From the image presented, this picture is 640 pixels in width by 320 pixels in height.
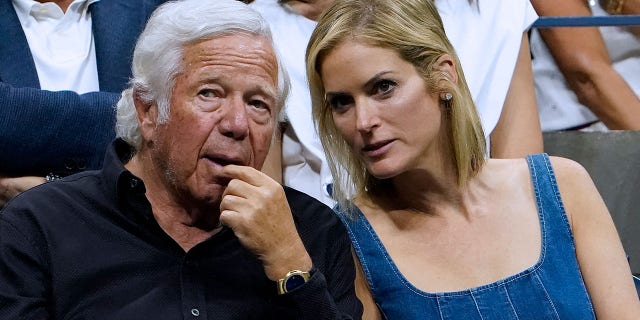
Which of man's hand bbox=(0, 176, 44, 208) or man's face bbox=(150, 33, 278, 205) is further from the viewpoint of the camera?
man's hand bbox=(0, 176, 44, 208)

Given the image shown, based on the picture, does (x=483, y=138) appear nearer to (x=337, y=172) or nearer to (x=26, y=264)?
(x=337, y=172)

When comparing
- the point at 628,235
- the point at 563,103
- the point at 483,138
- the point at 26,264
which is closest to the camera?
the point at 26,264

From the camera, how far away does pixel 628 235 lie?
2791 mm

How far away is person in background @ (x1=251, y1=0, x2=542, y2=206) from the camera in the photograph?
2.71 meters

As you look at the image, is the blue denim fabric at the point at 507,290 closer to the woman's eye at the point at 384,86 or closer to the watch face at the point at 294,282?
Result: the woman's eye at the point at 384,86

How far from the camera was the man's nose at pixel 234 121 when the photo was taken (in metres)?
1.97

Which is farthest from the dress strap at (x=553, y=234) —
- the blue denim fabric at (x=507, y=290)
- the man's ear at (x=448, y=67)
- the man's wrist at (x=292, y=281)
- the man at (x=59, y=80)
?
the man at (x=59, y=80)

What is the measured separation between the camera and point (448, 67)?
2307 mm

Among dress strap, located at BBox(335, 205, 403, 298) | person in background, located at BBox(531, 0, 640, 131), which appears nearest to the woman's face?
dress strap, located at BBox(335, 205, 403, 298)

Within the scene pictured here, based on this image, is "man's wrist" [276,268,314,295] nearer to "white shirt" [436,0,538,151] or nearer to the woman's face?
the woman's face

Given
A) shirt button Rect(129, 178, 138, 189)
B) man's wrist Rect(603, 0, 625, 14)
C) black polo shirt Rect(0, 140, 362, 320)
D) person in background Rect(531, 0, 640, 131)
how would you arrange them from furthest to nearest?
man's wrist Rect(603, 0, 625, 14) → person in background Rect(531, 0, 640, 131) → shirt button Rect(129, 178, 138, 189) → black polo shirt Rect(0, 140, 362, 320)

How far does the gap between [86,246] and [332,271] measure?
0.49 m

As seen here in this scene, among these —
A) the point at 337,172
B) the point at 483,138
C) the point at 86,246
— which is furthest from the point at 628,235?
the point at 86,246

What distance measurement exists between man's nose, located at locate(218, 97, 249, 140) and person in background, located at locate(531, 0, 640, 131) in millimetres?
1344
